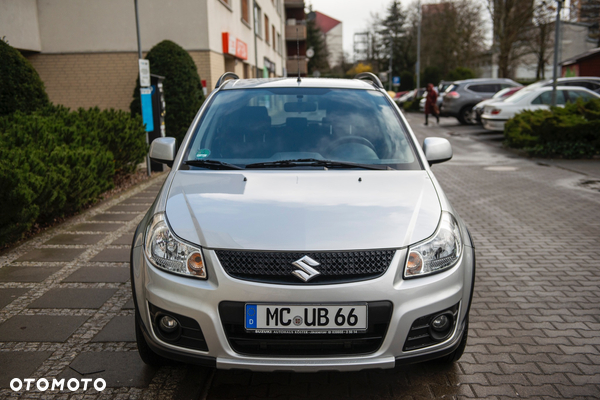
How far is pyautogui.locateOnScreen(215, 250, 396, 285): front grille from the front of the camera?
2619mm

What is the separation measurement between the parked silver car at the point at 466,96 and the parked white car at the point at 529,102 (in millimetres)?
5766

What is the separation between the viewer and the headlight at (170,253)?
107 inches

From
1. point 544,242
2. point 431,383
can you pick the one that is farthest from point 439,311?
point 544,242

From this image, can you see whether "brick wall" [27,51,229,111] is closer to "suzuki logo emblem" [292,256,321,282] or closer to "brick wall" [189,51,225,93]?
"brick wall" [189,51,225,93]

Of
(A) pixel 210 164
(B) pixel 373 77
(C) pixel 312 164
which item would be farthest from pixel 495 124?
(A) pixel 210 164

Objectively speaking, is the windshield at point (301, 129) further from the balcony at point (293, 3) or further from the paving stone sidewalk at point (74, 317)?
the balcony at point (293, 3)

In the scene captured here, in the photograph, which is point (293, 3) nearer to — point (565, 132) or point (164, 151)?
point (565, 132)

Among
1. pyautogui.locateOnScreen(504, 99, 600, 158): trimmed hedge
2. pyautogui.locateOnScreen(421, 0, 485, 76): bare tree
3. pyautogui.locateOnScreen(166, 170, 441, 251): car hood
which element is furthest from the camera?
pyautogui.locateOnScreen(421, 0, 485, 76): bare tree

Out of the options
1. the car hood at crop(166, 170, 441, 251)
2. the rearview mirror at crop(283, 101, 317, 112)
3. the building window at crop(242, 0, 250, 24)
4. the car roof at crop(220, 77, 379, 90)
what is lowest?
the car hood at crop(166, 170, 441, 251)

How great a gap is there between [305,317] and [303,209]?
1.88 ft

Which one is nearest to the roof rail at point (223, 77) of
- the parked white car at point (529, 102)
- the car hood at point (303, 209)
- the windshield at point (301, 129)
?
the windshield at point (301, 129)

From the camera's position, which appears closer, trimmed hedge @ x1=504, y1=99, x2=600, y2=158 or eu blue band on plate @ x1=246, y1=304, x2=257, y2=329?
eu blue band on plate @ x1=246, y1=304, x2=257, y2=329

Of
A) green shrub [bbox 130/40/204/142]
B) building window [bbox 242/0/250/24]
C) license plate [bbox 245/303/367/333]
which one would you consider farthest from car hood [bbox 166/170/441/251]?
building window [bbox 242/0/250/24]

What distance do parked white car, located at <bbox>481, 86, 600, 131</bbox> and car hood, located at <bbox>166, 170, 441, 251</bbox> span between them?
16083 millimetres
